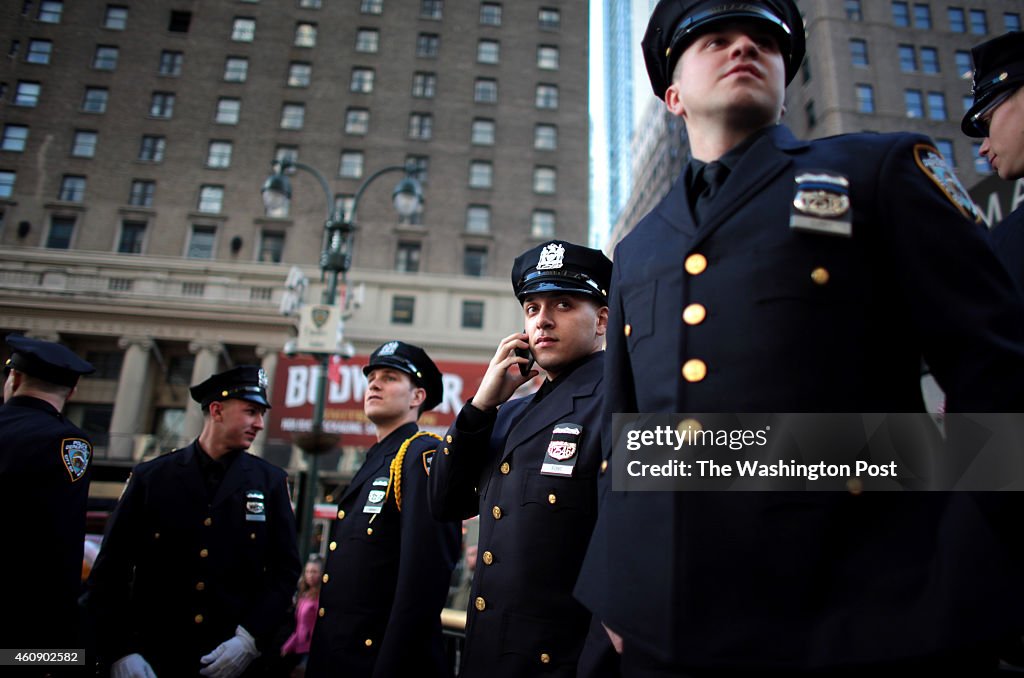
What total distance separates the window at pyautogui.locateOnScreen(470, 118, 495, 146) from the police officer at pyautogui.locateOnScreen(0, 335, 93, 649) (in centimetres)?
3818

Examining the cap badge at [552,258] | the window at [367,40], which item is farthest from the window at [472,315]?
the cap badge at [552,258]

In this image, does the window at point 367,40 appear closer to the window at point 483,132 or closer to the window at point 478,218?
the window at point 483,132

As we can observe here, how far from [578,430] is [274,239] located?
37918 mm

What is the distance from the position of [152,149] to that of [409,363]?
40.4 metres

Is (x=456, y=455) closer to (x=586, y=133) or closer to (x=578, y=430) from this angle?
(x=578, y=430)

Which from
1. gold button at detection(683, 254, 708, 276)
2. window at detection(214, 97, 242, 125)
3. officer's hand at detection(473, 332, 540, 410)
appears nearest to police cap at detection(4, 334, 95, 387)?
officer's hand at detection(473, 332, 540, 410)

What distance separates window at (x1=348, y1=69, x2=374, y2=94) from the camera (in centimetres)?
3959

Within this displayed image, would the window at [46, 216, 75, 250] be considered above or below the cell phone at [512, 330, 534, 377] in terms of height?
above

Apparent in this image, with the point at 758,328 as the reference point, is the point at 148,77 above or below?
above

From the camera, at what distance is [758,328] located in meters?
1.47

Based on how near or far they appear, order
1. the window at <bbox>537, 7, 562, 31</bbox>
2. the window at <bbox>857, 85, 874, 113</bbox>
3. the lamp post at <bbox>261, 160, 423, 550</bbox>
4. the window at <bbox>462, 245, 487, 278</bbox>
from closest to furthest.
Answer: the lamp post at <bbox>261, 160, 423, 550</bbox>
the window at <bbox>462, 245, 487, 278</bbox>
the window at <bbox>857, 85, 874, 113</bbox>
the window at <bbox>537, 7, 562, 31</bbox>

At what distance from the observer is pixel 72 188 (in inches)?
1350

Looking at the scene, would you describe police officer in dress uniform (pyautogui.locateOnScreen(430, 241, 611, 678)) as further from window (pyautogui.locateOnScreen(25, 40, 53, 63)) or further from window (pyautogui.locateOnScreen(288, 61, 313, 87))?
window (pyautogui.locateOnScreen(288, 61, 313, 87))

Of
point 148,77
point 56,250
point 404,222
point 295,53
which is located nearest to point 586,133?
point 404,222
